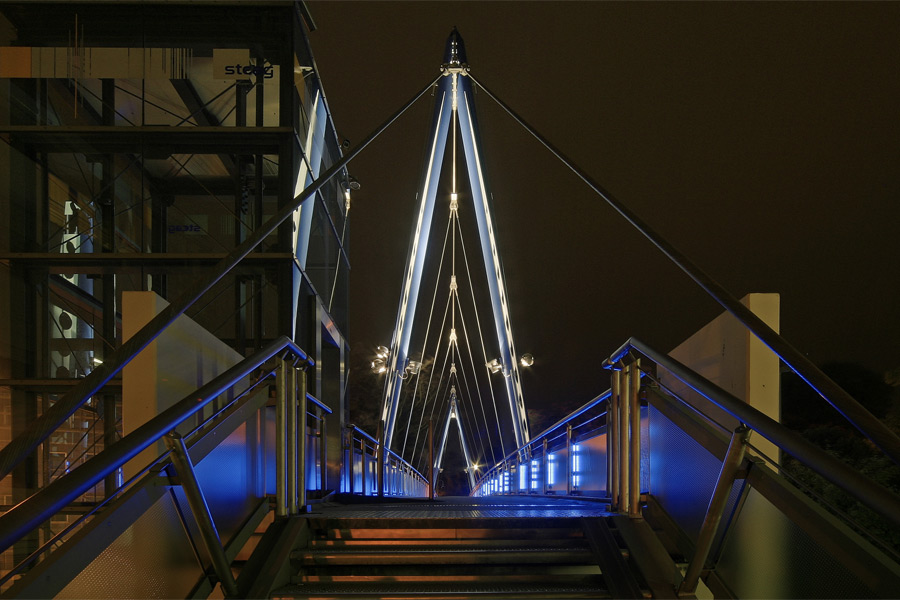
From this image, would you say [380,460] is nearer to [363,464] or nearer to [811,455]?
[363,464]

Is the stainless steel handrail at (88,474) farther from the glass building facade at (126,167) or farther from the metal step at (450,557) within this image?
the glass building facade at (126,167)

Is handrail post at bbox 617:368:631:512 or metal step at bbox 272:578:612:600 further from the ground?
handrail post at bbox 617:368:631:512

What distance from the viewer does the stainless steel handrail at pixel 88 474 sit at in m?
1.80

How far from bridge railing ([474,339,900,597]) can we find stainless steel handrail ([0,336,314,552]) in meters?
1.82

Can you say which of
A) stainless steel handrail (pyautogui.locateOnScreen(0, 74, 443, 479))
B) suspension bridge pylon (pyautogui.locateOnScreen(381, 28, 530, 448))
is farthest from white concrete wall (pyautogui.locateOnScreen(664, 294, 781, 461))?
suspension bridge pylon (pyautogui.locateOnScreen(381, 28, 530, 448))

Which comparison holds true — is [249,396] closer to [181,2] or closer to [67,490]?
[67,490]

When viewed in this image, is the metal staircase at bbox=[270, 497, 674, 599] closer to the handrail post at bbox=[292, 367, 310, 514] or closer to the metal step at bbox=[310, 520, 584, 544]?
the metal step at bbox=[310, 520, 584, 544]

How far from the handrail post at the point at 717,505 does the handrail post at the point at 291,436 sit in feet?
6.62

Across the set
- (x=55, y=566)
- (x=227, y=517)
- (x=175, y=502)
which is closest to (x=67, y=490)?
(x=55, y=566)

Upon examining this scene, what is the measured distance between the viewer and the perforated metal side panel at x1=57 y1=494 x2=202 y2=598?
229cm

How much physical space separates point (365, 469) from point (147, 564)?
8288 mm

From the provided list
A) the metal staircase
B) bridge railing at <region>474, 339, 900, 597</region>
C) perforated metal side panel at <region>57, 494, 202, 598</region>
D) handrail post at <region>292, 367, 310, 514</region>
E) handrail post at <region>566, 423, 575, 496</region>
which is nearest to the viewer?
bridge railing at <region>474, 339, 900, 597</region>

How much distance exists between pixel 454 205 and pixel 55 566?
18.2 m

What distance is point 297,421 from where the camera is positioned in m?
4.39
